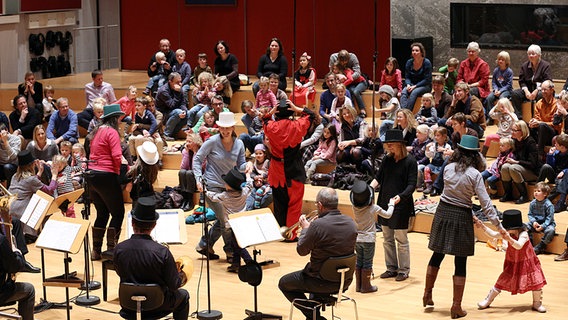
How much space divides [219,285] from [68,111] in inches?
202

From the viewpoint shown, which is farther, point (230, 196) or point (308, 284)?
point (230, 196)

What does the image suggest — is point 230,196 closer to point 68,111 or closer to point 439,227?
point 439,227

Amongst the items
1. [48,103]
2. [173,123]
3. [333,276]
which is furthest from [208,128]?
[333,276]

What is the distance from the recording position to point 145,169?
33.3ft

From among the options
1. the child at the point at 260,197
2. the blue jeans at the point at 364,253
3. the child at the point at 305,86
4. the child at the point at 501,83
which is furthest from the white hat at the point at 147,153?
the child at the point at 501,83

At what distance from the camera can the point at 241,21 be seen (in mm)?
17719

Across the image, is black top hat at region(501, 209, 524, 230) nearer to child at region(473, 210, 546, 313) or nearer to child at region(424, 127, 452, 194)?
child at region(473, 210, 546, 313)

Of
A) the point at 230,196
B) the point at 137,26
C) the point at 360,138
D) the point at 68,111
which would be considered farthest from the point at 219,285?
the point at 137,26

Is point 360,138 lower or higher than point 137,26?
lower

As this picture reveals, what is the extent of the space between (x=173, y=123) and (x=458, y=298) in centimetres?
690

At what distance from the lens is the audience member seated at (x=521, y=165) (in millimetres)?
11227

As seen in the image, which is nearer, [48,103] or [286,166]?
[286,166]

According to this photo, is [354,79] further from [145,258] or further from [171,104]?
[145,258]

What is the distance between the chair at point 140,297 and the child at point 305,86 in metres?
7.08
